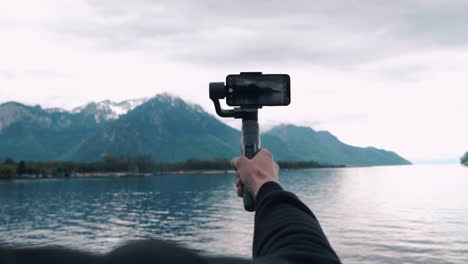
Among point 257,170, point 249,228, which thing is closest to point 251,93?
point 257,170

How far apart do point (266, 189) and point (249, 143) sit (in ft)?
2.58

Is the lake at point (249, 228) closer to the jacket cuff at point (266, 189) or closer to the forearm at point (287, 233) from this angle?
the jacket cuff at point (266, 189)

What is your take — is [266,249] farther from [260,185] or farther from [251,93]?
[251,93]

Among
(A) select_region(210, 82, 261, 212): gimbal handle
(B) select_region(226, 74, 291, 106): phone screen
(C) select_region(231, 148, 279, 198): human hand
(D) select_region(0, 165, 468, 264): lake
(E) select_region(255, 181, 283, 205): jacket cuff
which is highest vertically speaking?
(B) select_region(226, 74, 291, 106): phone screen

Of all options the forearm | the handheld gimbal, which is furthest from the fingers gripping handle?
the forearm

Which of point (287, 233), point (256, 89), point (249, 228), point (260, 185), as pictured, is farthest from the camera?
point (249, 228)

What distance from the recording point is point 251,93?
3340mm

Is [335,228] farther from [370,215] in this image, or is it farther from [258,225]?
[258,225]

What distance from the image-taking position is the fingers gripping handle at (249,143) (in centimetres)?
278

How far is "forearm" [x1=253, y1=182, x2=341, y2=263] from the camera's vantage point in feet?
5.14

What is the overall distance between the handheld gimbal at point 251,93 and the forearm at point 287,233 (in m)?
1.14

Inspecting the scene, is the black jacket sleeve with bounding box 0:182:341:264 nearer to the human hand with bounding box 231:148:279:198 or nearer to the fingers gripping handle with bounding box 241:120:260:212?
the human hand with bounding box 231:148:279:198

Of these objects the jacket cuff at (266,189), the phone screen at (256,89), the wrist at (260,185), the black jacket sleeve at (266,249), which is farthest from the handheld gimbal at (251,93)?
the black jacket sleeve at (266,249)

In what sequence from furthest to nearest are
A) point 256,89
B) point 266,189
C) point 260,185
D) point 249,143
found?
point 256,89, point 249,143, point 260,185, point 266,189
